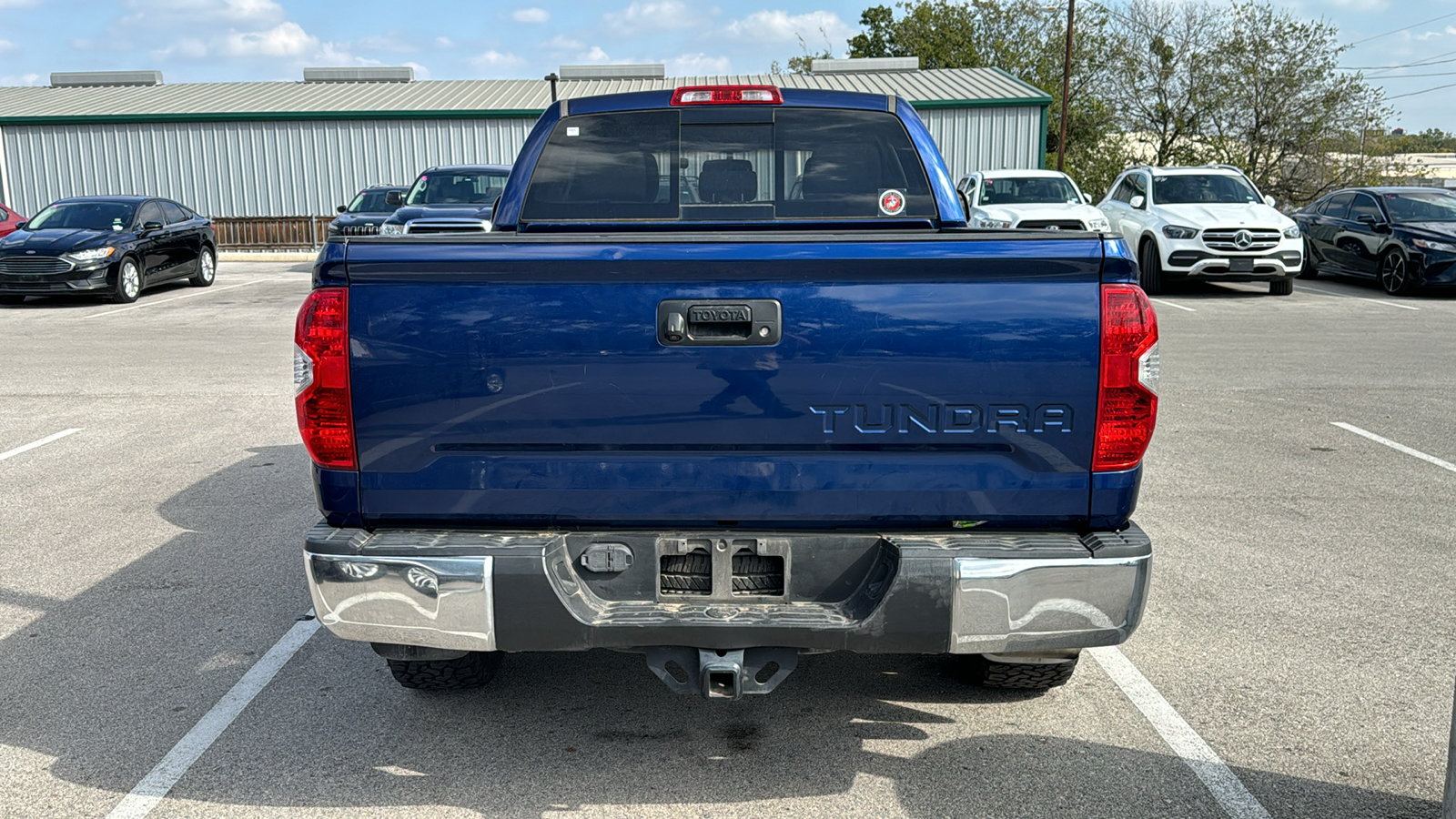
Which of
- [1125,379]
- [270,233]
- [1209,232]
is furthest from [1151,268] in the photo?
[270,233]

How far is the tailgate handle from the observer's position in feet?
9.86

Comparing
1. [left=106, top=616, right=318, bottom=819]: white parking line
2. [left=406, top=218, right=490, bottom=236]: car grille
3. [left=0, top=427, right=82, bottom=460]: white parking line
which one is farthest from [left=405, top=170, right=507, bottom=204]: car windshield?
[left=106, top=616, right=318, bottom=819]: white parking line

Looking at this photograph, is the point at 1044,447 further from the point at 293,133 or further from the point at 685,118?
the point at 293,133

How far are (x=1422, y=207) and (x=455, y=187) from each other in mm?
14532

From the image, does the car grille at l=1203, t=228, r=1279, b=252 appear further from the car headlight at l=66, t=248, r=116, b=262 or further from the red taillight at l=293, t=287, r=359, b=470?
the red taillight at l=293, t=287, r=359, b=470

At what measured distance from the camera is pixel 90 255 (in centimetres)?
1695

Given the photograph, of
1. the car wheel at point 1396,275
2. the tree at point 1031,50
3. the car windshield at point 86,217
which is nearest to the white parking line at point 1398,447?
the car wheel at point 1396,275

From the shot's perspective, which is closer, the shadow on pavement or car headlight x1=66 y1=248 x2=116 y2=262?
the shadow on pavement

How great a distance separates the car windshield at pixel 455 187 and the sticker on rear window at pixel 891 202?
13.8m

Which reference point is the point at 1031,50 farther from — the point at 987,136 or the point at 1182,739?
the point at 1182,739

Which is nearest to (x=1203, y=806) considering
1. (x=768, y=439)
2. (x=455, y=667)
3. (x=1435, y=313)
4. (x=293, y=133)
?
(x=768, y=439)

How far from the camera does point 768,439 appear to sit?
3.05 metres

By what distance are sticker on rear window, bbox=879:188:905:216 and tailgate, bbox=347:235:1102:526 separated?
1.53m

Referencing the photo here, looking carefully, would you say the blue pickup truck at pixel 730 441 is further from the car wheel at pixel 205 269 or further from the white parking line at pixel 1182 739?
the car wheel at pixel 205 269
